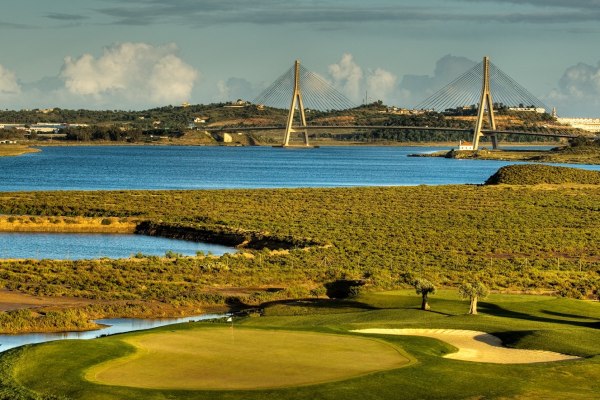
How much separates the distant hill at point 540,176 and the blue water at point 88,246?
47779mm

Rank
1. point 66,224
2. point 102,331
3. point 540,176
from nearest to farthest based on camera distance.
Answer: point 102,331 < point 66,224 < point 540,176

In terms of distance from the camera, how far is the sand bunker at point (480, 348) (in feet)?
69.8

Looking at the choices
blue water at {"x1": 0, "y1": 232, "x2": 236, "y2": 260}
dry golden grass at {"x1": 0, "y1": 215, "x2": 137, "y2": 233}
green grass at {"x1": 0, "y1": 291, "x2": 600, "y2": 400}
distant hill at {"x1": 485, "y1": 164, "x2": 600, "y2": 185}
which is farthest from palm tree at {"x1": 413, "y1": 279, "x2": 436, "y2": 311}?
distant hill at {"x1": 485, "y1": 164, "x2": 600, "y2": 185}

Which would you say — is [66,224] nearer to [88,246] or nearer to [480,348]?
[88,246]

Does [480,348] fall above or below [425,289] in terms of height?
below

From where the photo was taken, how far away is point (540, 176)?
97.4 m

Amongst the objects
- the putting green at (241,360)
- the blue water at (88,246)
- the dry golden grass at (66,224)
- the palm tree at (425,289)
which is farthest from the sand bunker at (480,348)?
the dry golden grass at (66,224)

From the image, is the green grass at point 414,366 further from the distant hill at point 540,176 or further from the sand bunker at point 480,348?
the distant hill at point 540,176

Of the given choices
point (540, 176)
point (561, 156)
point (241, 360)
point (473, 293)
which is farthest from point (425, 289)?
point (561, 156)

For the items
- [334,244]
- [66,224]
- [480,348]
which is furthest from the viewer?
[66,224]

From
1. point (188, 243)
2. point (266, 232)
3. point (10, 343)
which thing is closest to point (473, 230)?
point (266, 232)

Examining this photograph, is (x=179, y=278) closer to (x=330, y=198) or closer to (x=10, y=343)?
(x=10, y=343)

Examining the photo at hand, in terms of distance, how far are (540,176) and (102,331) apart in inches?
2923

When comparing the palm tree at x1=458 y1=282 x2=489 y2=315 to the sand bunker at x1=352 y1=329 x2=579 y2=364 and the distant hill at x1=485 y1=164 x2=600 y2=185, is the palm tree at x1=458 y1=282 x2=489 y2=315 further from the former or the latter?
the distant hill at x1=485 y1=164 x2=600 y2=185
